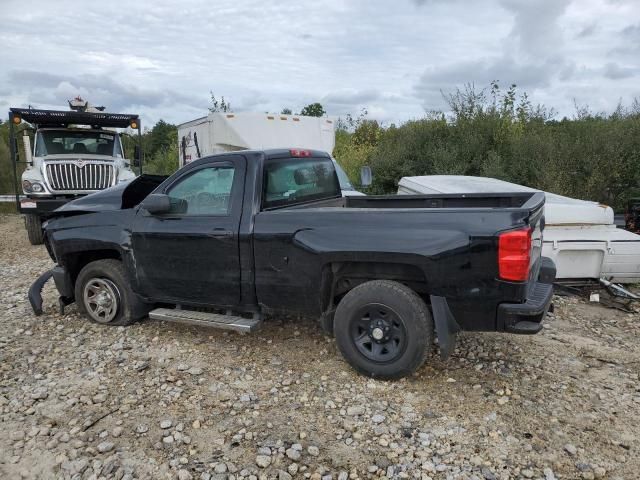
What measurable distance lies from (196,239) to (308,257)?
3.56 ft

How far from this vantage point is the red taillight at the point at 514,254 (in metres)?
3.23

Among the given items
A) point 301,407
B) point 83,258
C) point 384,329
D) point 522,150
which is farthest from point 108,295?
point 522,150

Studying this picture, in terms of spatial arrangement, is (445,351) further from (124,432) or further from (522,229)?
(124,432)

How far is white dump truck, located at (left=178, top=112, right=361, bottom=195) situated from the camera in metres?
10.1

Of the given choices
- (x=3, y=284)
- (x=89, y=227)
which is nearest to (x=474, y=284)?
(x=89, y=227)

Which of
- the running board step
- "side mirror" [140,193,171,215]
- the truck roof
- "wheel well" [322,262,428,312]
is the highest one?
the truck roof

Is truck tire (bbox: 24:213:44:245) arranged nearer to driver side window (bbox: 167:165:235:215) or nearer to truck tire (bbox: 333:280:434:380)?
driver side window (bbox: 167:165:235:215)

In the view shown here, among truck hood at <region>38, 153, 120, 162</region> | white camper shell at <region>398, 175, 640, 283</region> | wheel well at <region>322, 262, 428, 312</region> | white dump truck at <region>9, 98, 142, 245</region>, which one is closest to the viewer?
wheel well at <region>322, 262, 428, 312</region>

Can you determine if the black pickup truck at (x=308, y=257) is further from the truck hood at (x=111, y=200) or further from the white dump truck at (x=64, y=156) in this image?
the white dump truck at (x=64, y=156)

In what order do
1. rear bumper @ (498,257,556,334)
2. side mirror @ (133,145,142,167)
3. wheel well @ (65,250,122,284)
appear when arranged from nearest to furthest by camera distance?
rear bumper @ (498,257,556,334), wheel well @ (65,250,122,284), side mirror @ (133,145,142,167)

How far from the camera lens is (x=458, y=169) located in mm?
12344

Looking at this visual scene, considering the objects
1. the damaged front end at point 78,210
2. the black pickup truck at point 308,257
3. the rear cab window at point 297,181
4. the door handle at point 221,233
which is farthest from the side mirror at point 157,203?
the rear cab window at point 297,181

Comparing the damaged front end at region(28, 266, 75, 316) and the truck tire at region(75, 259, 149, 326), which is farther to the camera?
the damaged front end at region(28, 266, 75, 316)

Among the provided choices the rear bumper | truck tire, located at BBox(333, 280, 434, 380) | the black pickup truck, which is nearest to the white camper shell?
the black pickup truck
